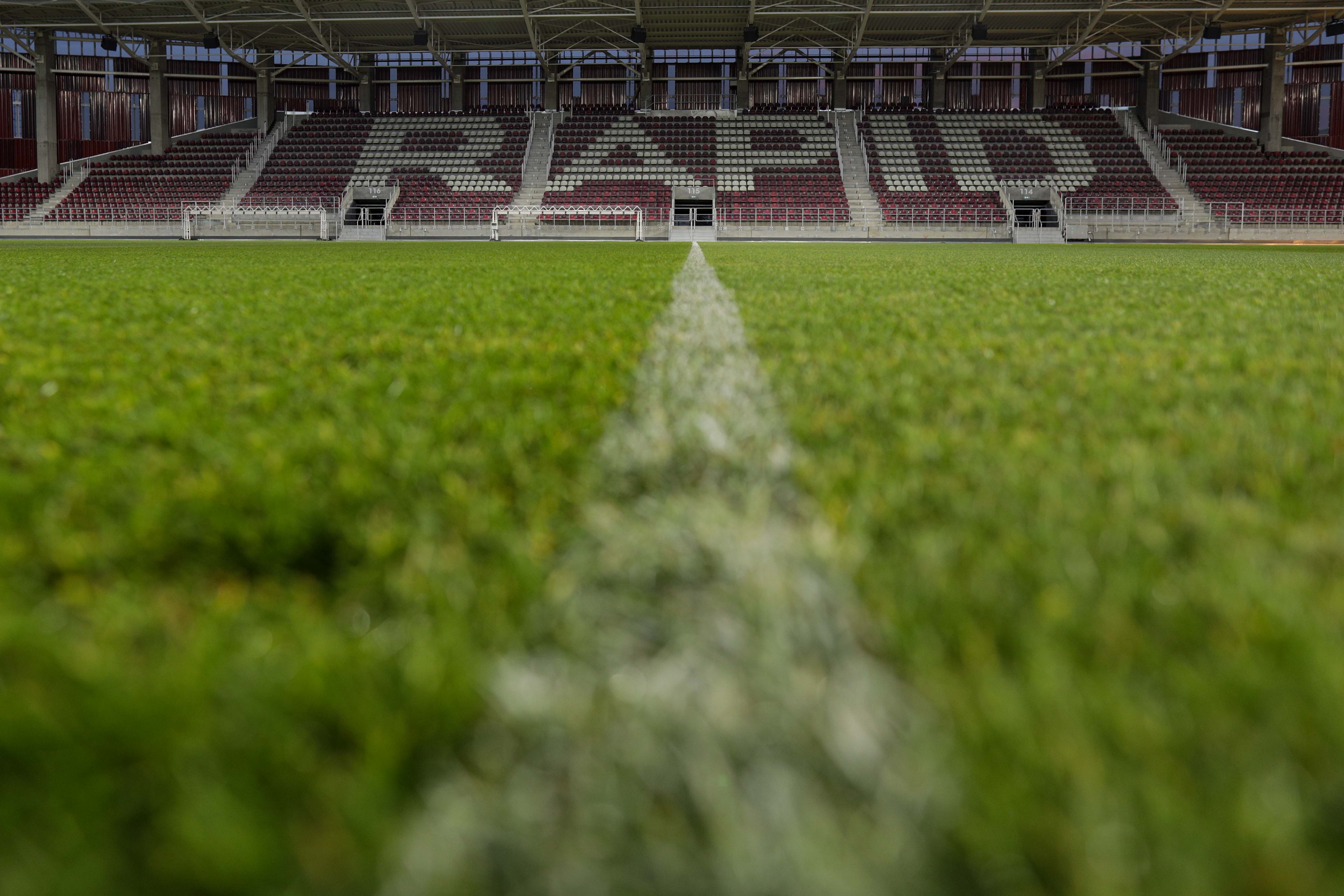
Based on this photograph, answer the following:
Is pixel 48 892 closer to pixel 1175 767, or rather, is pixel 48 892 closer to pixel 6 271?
pixel 1175 767

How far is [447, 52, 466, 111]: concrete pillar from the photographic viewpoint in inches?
1120

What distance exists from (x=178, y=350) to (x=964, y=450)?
1682 mm

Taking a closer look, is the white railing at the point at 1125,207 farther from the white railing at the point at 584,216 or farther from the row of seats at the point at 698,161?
the white railing at the point at 584,216

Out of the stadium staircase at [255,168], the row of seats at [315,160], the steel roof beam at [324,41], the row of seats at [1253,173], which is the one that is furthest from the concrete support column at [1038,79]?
the stadium staircase at [255,168]

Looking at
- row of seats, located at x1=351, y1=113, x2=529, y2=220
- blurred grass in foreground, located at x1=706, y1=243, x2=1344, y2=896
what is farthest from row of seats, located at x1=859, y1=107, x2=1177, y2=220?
blurred grass in foreground, located at x1=706, y1=243, x2=1344, y2=896

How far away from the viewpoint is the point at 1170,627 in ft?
1.93

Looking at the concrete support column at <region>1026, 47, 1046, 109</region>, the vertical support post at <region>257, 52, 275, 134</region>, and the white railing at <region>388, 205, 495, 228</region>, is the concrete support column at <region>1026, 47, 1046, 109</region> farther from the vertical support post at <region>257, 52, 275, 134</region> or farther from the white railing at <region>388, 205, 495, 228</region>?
the vertical support post at <region>257, 52, 275, 134</region>

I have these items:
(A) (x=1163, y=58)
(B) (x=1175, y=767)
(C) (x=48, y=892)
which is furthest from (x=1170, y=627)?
(A) (x=1163, y=58)

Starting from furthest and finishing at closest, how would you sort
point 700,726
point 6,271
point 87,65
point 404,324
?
point 87,65
point 6,271
point 404,324
point 700,726

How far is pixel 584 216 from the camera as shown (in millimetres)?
22359

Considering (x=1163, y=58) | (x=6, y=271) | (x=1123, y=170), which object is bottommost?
(x=6, y=271)

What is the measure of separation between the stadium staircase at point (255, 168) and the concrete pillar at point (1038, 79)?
74.9 ft

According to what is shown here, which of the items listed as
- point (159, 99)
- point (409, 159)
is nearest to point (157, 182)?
point (159, 99)

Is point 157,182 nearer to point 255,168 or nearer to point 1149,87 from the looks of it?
point 255,168
